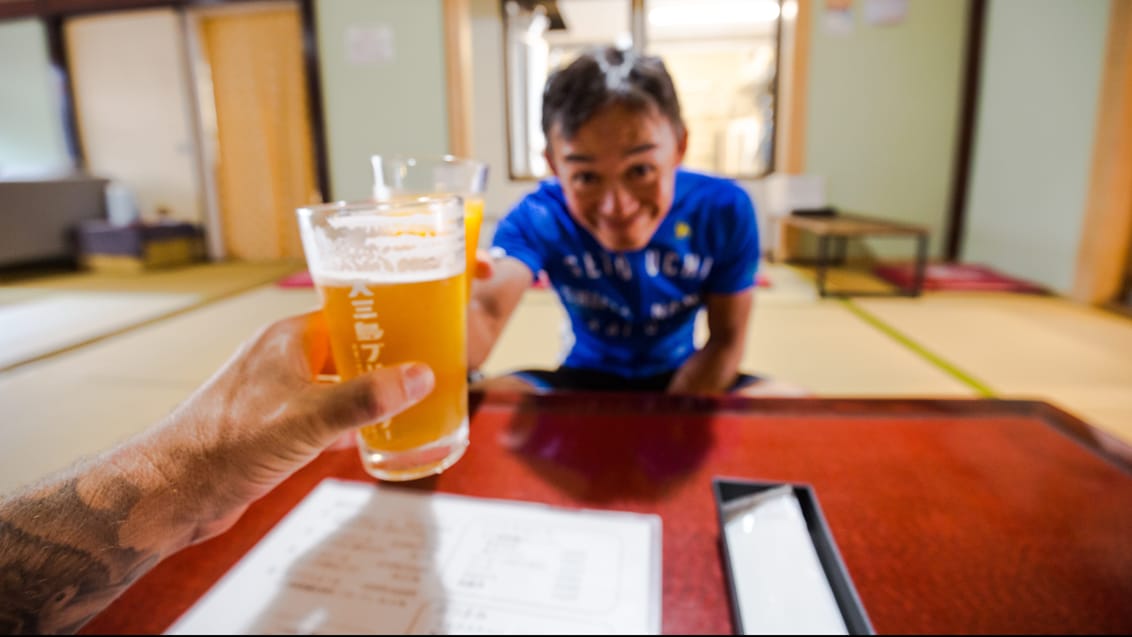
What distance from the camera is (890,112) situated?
4590 millimetres

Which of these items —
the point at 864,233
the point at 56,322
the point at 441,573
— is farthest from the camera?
the point at 864,233

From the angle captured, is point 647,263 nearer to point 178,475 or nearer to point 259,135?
point 259,135

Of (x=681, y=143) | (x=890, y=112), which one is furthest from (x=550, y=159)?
(x=890, y=112)

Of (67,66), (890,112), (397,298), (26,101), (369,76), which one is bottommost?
(397,298)

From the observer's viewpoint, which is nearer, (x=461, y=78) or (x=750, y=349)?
(x=461, y=78)

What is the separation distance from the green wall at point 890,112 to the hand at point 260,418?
5.03 meters

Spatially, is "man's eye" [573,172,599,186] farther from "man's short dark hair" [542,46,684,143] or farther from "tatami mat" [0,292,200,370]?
"tatami mat" [0,292,200,370]

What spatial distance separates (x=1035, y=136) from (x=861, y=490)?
3.60 m

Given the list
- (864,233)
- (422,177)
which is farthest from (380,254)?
(864,233)

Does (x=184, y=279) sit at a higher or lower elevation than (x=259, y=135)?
lower

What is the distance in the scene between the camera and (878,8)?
14.6 ft

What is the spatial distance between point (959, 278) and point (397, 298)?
4.32 meters

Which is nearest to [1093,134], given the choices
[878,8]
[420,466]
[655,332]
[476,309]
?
[655,332]

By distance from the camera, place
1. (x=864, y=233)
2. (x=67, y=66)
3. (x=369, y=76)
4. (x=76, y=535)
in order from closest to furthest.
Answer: (x=76, y=535) < (x=369, y=76) < (x=67, y=66) < (x=864, y=233)
